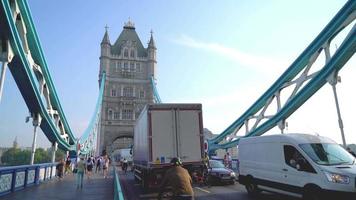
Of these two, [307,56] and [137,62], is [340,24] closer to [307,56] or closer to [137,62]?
[307,56]

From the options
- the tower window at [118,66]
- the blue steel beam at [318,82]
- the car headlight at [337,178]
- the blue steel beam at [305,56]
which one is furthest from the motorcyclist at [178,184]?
the tower window at [118,66]

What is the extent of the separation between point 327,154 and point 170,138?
5979mm

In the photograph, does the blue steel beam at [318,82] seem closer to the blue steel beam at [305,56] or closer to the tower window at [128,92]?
the blue steel beam at [305,56]

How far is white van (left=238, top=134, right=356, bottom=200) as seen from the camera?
8750 millimetres

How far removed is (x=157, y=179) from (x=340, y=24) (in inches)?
758

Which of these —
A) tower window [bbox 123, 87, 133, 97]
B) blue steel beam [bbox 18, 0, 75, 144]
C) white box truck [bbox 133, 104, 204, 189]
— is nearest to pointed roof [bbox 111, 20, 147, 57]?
tower window [bbox 123, 87, 133, 97]

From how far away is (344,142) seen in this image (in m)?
17.3

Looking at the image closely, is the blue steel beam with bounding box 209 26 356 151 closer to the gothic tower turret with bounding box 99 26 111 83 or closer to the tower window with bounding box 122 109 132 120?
the tower window with bounding box 122 109 132 120

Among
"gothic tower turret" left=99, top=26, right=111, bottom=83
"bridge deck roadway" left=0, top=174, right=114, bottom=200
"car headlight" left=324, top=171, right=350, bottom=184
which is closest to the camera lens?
"car headlight" left=324, top=171, right=350, bottom=184

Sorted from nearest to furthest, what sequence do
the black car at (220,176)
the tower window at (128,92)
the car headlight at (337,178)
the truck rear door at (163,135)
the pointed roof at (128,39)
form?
the car headlight at (337,178), the truck rear door at (163,135), the black car at (220,176), the tower window at (128,92), the pointed roof at (128,39)

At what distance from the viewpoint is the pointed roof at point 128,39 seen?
8550 centimetres

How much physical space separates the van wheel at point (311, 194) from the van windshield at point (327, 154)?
84 cm

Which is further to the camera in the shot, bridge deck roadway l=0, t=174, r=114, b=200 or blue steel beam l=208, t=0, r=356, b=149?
blue steel beam l=208, t=0, r=356, b=149

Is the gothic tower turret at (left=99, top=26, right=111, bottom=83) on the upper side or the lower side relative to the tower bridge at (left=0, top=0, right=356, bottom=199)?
upper
